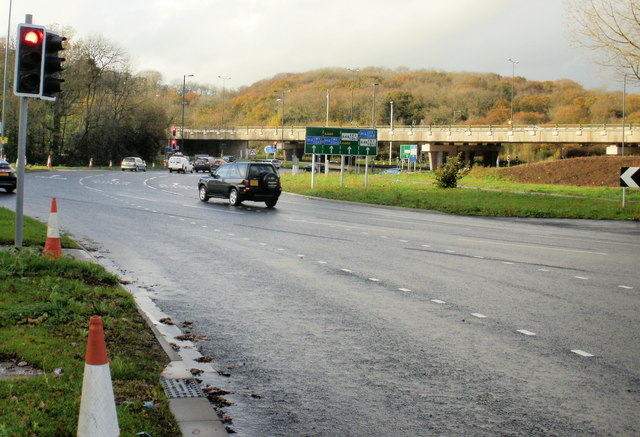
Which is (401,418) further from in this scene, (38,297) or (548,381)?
(38,297)

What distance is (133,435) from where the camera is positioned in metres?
4.47

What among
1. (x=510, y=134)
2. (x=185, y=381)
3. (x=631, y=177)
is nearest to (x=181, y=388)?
(x=185, y=381)

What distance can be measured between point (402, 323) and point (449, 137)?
91.3 metres

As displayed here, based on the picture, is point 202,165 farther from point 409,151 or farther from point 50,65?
point 50,65

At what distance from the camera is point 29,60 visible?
1071 cm

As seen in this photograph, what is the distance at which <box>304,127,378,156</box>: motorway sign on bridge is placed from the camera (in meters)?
45.0

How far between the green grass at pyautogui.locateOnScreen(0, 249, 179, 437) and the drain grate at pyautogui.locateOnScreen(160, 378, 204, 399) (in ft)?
0.37

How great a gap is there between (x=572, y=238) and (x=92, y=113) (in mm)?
71125

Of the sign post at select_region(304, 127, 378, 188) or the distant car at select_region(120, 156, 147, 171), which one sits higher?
the sign post at select_region(304, 127, 378, 188)

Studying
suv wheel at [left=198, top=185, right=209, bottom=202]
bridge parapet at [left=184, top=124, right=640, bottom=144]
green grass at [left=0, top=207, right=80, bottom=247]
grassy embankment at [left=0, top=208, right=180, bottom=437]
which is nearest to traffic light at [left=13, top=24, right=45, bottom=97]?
grassy embankment at [left=0, top=208, right=180, bottom=437]

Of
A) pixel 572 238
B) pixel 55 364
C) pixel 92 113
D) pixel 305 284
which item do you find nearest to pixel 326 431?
pixel 55 364

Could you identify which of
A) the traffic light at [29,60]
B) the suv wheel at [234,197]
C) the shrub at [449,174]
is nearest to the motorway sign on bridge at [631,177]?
the suv wheel at [234,197]

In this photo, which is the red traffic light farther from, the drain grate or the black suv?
the black suv

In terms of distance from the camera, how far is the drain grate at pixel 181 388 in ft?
18.8
